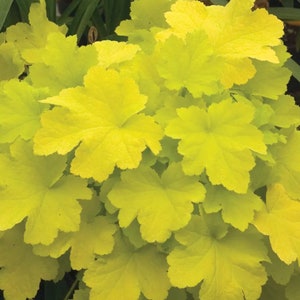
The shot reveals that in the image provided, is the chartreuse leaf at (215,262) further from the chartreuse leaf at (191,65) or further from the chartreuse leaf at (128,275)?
the chartreuse leaf at (191,65)

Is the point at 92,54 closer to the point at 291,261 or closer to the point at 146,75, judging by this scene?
the point at 146,75

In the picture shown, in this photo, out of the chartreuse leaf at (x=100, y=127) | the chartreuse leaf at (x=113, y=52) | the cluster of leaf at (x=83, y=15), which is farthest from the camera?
the cluster of leaf at (x=83, y=15)

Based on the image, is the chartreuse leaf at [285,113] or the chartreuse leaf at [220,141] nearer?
the chartreuse leaf at [220,141]

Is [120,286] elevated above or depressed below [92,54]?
below

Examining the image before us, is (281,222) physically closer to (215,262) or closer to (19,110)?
(215,262)

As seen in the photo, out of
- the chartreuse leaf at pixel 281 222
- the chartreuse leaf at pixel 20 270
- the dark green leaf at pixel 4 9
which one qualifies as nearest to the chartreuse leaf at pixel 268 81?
the chartreuse leaf at pixel 281 222

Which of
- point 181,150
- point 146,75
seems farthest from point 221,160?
point 146,75
